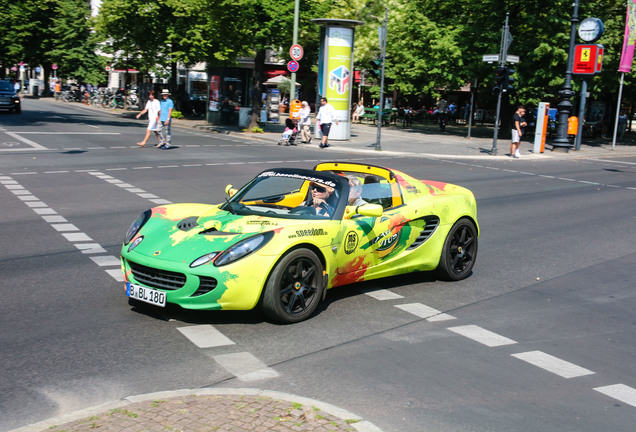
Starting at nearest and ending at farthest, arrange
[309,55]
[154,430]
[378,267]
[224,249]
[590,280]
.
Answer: [154,430], [224,249], [378,267], [590,280], [309,55]

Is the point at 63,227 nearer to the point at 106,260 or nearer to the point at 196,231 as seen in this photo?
the point at 106,260

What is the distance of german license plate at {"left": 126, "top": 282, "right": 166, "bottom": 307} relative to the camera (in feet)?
19.5

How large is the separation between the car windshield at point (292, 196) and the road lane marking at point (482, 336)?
5.20ft

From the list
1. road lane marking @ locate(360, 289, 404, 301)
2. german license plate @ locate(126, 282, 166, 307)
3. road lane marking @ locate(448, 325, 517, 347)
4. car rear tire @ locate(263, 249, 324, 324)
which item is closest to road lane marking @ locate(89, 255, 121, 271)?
german license plate @ locate(126, 282, 166, 307)

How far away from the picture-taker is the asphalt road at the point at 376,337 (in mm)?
4648

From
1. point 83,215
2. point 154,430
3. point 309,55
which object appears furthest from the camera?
point 309,55

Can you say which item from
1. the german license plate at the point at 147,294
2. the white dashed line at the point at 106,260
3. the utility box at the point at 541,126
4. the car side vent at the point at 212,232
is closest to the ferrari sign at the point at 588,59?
the utility box at the point at 541,126

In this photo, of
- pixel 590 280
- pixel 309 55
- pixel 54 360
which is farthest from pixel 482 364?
pixel 309 55

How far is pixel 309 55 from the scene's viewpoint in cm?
5300

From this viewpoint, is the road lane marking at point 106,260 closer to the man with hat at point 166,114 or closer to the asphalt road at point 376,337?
the asphalt road at point 376,337

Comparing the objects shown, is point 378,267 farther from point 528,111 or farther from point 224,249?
point 528,111

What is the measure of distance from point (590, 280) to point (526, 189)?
30.4 feet

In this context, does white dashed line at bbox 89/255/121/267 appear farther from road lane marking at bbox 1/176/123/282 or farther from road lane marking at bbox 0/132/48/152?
road lane marking at bbox 0/132/48/152

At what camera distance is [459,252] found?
27.1 feet
